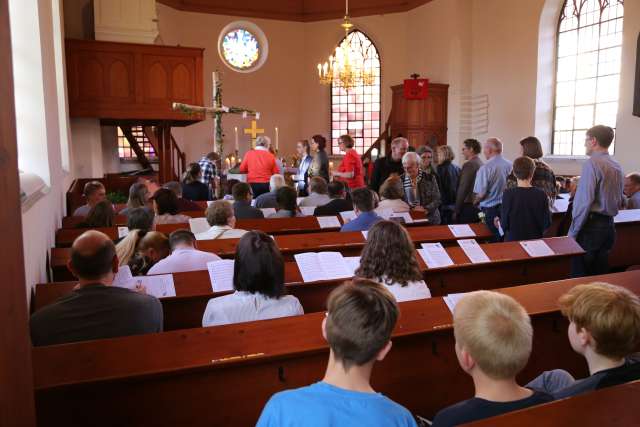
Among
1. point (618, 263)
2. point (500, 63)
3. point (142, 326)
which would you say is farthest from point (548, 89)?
point (142, 326)

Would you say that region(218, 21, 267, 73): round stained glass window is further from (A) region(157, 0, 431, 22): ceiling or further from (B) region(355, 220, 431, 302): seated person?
(B) region(355, 220, 431, 302): seated person

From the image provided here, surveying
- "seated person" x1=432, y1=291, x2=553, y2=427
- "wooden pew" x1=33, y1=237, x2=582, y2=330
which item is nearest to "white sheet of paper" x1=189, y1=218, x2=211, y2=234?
"wooden pew" x1=33, y1=237, x2=582, y2=330

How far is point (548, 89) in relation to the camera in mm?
12383

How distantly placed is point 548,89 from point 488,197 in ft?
24.7

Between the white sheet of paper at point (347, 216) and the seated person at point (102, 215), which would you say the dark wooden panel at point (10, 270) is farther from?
the white sheet of paper at point (347, 216)

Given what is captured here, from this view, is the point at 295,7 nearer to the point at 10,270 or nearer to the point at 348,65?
the point at 348,65

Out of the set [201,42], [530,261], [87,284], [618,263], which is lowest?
[618,263]

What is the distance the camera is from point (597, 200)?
4832mm

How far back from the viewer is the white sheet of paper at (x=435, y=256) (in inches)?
164

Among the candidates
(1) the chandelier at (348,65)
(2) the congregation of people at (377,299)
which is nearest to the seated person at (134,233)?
(2) the congregation of people at (377,299)

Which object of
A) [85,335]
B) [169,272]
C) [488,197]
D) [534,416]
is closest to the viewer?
[534,416]

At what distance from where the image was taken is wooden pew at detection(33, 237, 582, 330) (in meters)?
3.52

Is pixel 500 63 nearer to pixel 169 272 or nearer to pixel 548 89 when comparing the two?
pixel 548 89

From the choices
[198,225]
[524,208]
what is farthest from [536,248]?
[198,225]
